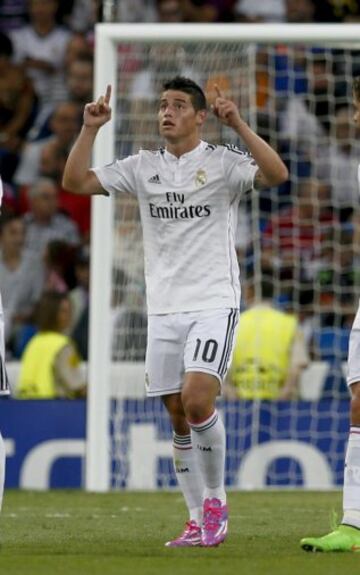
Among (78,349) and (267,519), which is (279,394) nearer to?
(78,349)

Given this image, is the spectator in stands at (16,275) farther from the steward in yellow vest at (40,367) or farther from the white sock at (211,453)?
the white sock at (211,453)

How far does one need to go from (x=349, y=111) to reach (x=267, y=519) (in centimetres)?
607

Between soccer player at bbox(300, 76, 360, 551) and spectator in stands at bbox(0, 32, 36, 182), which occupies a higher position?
spectator in stands at bbox(0, 32, 36, 182)

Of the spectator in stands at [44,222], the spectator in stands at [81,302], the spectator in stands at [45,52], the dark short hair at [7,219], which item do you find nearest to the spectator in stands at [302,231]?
the spectator in stands at [81,302]

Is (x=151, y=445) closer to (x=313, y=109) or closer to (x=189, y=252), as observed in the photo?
(x=313, y=109)

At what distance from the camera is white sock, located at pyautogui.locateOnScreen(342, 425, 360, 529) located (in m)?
7.80

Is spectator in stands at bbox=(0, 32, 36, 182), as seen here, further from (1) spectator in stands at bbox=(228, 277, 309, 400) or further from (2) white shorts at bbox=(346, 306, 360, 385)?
(2) white shorts at bbox=(346, 306, 360, 385)

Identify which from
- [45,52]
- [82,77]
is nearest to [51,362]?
[82,77]

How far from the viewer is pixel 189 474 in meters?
8.52

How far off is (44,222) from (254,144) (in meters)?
8.77

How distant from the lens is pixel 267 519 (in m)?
10.4

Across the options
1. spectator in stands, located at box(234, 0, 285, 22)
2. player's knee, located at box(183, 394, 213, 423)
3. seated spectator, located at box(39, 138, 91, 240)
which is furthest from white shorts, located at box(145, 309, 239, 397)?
spectator in stands, located at box(234, 0, 285, 22)

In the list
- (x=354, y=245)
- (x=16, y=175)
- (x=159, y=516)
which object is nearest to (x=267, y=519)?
(x=159, y=516)

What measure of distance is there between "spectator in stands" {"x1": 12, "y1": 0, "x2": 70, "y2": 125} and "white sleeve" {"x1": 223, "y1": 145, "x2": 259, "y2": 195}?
9.57 metres
